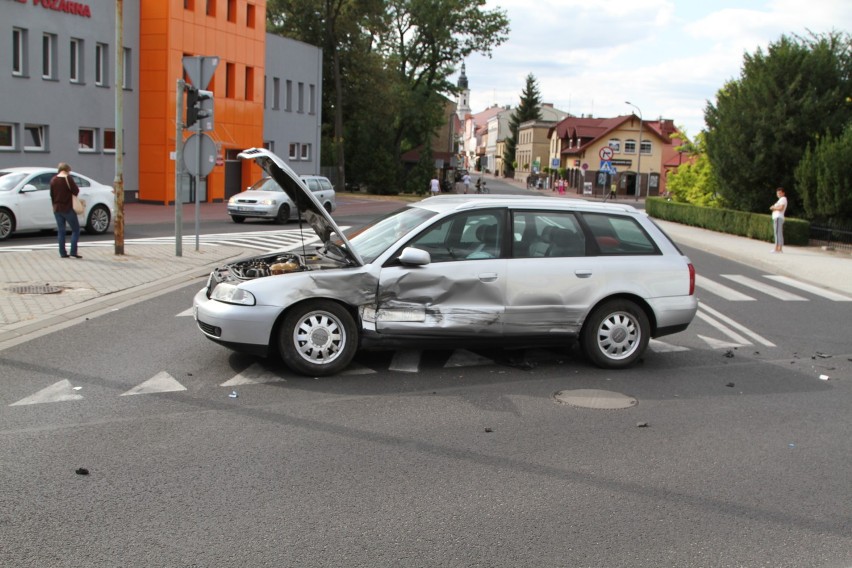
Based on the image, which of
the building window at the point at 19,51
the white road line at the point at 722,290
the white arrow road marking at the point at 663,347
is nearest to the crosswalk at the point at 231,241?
the white road line at the point at 722,290

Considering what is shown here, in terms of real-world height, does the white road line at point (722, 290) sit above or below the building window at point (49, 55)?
below

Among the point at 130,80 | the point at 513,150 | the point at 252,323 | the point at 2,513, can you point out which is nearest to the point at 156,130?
the point at 130,80

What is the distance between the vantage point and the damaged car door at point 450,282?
7.62m

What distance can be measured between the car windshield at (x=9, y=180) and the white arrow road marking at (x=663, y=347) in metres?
14.7

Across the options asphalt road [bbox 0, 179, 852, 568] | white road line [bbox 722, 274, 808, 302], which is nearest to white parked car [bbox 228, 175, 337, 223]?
white road line [bbox 722, 274, 808, 302]

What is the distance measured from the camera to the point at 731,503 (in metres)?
4.95

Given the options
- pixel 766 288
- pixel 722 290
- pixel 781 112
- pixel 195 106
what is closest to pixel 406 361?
pixel 722 290

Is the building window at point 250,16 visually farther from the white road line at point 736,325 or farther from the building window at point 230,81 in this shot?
the white road line at point 736,325

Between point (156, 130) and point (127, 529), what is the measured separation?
36.0 m

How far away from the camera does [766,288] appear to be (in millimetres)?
16031

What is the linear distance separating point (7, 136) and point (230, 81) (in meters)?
14.1

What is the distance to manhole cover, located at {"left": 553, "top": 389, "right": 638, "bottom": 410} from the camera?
707 cm

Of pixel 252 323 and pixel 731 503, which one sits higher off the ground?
pixel 252 323

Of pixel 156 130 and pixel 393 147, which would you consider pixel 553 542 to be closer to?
pixel 156 130
